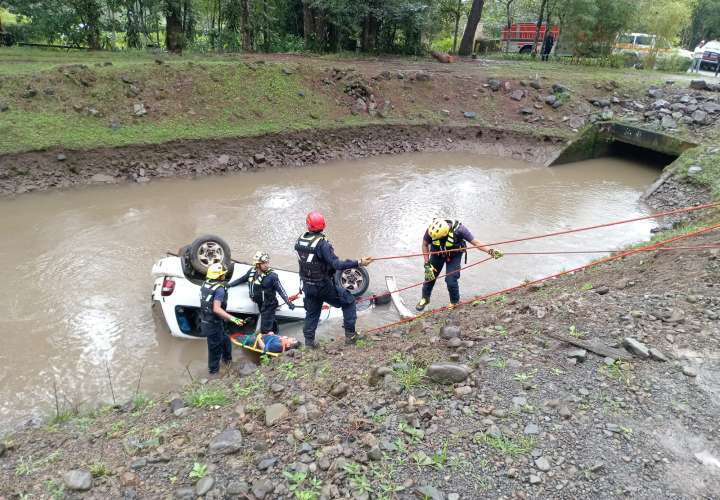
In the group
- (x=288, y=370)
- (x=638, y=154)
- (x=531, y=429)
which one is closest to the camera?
(x=531, y=429)

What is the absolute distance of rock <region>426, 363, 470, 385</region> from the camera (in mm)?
4775

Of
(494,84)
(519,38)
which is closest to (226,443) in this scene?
(494,84)

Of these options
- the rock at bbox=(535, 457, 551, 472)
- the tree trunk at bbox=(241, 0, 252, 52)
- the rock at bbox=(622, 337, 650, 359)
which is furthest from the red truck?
the rock at bbox=(535, 457, 551, 472)

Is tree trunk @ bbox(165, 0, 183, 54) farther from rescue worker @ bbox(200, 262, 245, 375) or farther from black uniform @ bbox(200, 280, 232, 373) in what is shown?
black uniform @ bbox(200, 280, 232, 373)

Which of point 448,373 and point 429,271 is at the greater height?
point 448,373

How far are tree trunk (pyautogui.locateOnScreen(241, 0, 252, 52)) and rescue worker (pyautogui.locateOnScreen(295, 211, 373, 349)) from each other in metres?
18.6

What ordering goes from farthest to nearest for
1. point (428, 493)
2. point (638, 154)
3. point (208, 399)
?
1. point (638, 154)
2. point (208, 399)
3. point (428, 493)

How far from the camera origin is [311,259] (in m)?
6.56

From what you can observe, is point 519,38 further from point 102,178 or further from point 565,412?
point 565,412

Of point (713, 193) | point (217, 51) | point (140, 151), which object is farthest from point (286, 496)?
point (217, 51)

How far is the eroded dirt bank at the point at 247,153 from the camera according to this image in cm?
1353

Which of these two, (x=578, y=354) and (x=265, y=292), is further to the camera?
(x=265, y=292)

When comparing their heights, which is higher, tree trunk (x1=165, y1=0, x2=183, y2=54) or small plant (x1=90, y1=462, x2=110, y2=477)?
tree trunk (x1=165, y1=0, x2=183, y2=54)

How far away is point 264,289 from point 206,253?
1322 millimetres
